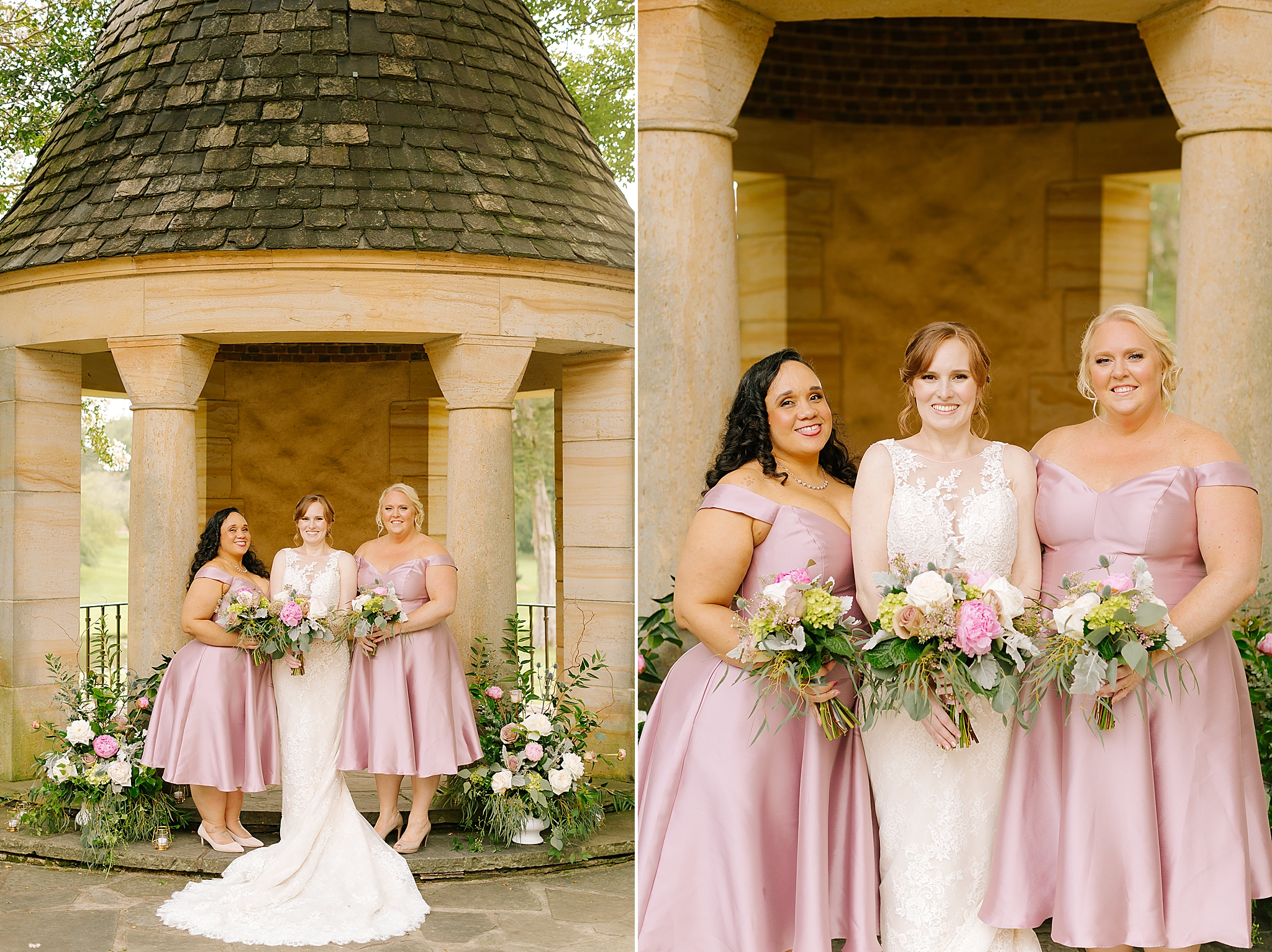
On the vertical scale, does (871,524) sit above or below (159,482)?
below

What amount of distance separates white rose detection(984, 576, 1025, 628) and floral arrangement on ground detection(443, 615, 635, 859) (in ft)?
9.75

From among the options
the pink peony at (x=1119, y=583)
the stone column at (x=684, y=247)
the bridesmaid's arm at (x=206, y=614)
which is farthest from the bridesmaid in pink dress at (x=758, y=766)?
the bridesmaid's arm at (x=206, y=614)

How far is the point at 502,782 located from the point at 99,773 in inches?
68.6

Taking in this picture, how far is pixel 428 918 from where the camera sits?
475cm

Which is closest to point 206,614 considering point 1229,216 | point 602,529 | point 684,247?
point 602,529

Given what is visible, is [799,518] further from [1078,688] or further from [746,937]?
[746,937]

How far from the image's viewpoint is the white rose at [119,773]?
492cm

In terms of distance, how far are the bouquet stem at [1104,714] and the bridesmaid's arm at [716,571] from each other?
94cm

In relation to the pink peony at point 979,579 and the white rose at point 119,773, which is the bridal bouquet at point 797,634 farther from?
the white rose at point 119,773

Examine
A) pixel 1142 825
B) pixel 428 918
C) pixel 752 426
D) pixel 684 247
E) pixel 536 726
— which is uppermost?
pixel 684 247

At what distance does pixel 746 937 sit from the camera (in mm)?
3059

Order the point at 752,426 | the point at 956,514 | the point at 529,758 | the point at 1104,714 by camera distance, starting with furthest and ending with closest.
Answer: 1. the point at 529,758
2. the point at 752,426
3. the point at 956,514
4. the point at 1104,714

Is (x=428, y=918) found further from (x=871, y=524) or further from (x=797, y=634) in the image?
(x=871, y=524)

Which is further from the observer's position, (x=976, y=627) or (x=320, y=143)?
(x=320, y=143)
